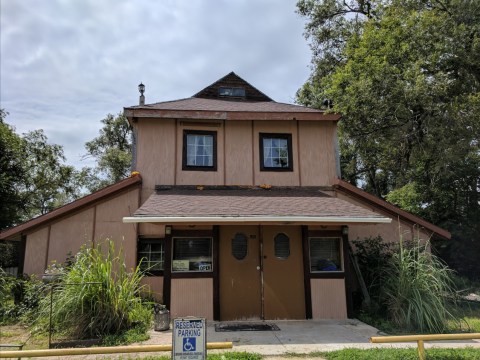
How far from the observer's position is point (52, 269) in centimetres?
966

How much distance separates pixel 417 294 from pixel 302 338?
115 inches

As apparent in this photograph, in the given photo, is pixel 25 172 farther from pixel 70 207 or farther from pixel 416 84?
pixel 416 84

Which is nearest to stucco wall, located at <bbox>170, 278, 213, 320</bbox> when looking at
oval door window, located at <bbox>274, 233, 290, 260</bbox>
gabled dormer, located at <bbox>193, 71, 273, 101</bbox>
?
oval door window, located at <bbox>274, 233, 290, 260</bbox>

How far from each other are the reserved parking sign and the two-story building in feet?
13.7

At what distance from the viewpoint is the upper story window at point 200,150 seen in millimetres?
11423

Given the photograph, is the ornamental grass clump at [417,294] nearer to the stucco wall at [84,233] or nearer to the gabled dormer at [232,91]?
the stucco wall at [84,233]

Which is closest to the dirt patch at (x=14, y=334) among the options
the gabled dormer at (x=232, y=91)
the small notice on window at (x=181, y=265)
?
the small notice on window at (x=181, y=265)

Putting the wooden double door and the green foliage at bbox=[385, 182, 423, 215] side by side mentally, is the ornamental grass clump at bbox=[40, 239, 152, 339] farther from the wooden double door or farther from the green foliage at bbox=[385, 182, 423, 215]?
the green foliage at bbox=[385, 182, 423, 215]

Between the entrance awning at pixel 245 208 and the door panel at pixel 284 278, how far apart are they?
88 centimetres

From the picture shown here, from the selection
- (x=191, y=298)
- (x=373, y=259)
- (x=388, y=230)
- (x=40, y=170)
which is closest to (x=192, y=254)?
(x=191, y=298)

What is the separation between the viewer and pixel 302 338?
7.57 meters

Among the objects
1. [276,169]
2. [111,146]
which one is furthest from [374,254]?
[111,146]

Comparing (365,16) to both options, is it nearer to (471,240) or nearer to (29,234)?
(471,240)

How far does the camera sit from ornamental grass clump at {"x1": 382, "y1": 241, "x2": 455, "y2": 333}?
8055mm
